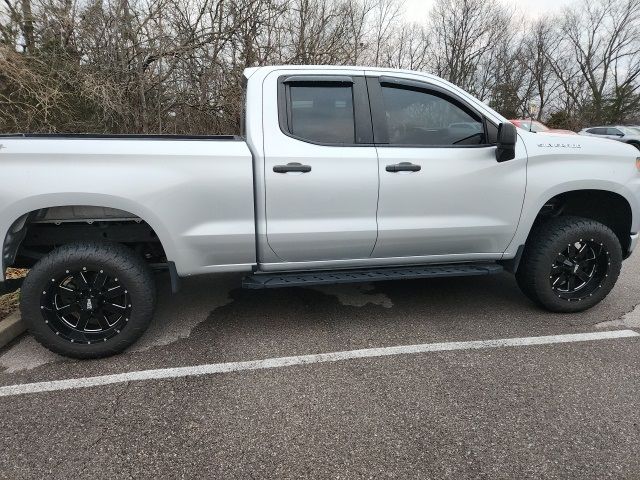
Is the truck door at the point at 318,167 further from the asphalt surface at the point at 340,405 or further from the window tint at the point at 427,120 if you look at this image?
the asphalt surface at the point at 340,405

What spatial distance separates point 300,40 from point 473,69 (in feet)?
105

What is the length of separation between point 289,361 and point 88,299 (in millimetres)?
1398

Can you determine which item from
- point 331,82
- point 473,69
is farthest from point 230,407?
point 473,69

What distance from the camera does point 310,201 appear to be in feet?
9.76

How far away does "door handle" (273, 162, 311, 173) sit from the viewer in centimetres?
289

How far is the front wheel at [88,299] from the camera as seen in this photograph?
2.72 metres

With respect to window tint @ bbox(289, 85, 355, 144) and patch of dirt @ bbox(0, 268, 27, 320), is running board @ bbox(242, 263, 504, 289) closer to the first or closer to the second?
window tint @ bbox(289, 85, 355, 144)

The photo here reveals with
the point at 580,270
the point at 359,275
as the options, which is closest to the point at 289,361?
the point at 359,275

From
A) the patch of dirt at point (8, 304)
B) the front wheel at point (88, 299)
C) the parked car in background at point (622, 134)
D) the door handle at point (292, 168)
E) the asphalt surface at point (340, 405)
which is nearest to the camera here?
the asphalt surface at point (340, 405)

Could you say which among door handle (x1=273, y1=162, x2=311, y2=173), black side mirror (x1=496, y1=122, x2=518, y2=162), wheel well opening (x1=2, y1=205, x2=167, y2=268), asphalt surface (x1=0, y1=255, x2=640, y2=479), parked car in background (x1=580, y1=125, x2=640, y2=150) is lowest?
asphalt surface (x1=0, y1=255, x2=640, y2=479)

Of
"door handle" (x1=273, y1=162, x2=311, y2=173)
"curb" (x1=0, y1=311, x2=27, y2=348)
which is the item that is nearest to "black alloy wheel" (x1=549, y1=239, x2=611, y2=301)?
"door handle" (x1=273, y1=162, x2=311, y2=173)

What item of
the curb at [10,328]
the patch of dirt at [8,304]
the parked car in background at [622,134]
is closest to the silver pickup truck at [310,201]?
the curb at [10,328]

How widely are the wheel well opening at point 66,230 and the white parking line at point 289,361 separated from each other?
832 millimetres

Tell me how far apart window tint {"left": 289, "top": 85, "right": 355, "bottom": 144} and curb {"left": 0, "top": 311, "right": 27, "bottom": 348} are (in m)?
2.53
